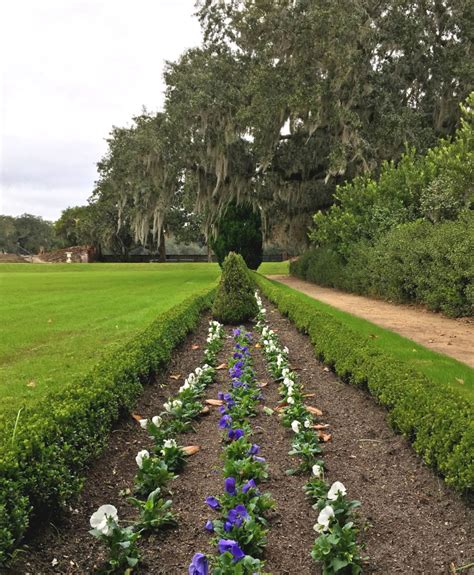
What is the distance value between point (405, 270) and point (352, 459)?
906cm

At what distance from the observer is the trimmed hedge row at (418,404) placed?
2.62 metres

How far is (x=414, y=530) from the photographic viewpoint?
2.38 m

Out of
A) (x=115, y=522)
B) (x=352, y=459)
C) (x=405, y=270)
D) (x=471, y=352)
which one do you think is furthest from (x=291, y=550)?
(x=405, y=270)

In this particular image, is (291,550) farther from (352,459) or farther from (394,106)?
(394,106)

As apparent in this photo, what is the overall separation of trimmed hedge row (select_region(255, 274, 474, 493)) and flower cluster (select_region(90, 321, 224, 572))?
1.50 metres

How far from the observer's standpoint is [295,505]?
8.67ft

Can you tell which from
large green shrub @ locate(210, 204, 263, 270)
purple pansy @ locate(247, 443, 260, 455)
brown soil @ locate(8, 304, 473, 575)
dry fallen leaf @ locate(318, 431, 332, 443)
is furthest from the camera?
large green shrub @ locate(210, 204, 263, 270)

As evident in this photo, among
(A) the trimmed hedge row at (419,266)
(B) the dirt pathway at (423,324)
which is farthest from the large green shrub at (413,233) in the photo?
(B) the dirt pathway at (423,324)

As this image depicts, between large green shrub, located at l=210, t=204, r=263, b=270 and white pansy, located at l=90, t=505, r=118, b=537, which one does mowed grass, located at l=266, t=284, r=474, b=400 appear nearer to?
white pansy, located at l=90, t=505, r=118, b=537

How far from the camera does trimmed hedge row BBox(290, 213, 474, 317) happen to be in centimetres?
924

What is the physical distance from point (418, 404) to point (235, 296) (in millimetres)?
5501

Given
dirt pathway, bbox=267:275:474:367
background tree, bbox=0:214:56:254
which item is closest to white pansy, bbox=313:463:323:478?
dirt pathway, bbox=267:275:474:367

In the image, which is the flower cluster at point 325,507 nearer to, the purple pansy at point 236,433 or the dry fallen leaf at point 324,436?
the dry fallen leaf at point 324,436

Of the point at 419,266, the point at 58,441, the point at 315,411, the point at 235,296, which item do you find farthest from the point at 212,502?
the point at 419,266
